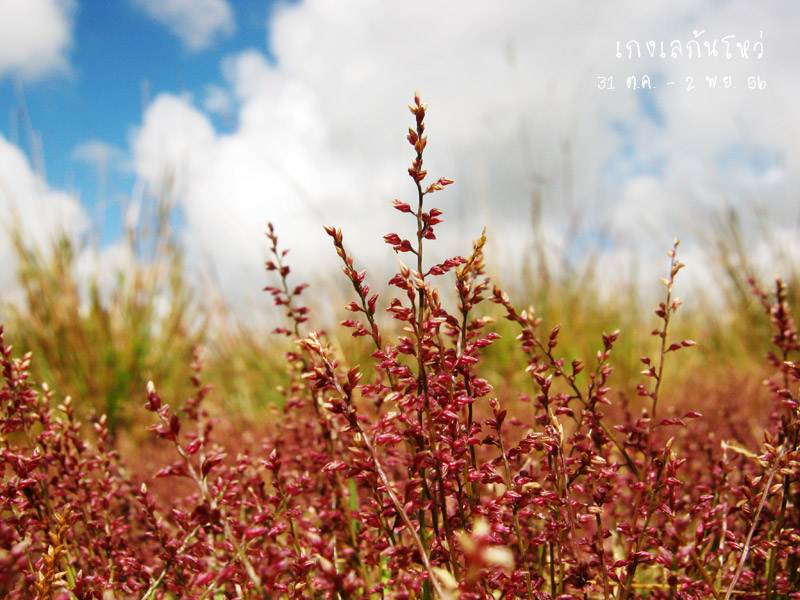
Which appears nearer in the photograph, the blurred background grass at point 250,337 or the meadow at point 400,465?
the meadow at point 400,465

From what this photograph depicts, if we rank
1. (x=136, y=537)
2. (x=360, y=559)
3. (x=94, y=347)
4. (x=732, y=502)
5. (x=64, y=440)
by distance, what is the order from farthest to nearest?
1. (x=94, y=347)
2. (x=136, y=537)
3. (x=732, y=502)
4. (x=64, y=440)
5. (x=360, y=559)

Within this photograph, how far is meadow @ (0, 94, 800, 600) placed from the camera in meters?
1.06

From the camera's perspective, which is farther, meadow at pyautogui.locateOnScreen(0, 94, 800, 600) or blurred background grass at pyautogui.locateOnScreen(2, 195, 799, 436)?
blurred background grass at pyautogui.locateOnScreen(2, 195, 799, 436)

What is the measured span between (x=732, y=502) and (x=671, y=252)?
1338 mm

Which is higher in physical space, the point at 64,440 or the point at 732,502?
the point at 64,440

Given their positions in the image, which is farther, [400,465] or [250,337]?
[250,337]

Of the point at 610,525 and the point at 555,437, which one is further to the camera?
the point at 610,525

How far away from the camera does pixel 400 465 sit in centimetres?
313

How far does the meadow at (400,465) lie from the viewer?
1.06 metres

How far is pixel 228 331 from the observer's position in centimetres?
895

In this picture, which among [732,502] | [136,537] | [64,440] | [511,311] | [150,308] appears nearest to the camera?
[511,311]

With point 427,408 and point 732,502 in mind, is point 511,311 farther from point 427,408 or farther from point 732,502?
point 732,502

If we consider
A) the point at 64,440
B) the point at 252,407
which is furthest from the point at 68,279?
the point at 64,440

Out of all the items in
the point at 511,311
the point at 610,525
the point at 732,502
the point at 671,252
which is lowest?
the point at 610,525
